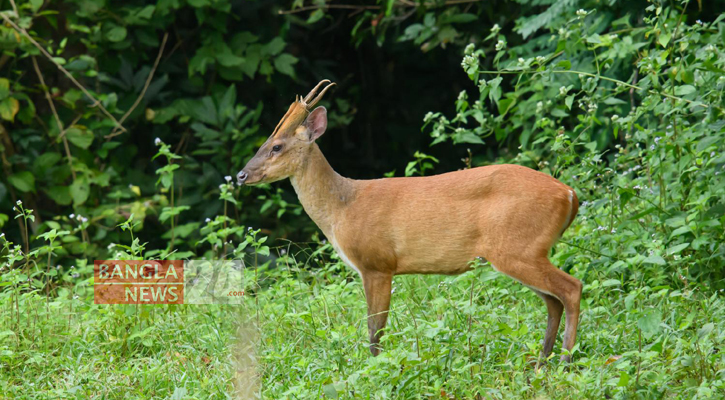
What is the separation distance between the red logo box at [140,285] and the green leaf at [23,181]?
6.72 ft

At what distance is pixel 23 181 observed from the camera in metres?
7.64

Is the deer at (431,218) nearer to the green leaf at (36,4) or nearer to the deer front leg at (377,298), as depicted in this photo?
the deer front leg at (377,298)

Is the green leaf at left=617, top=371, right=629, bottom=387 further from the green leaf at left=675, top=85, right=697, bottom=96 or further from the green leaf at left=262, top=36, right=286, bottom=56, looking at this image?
the green leaf at left=262, top=36, right=286, bottom=56

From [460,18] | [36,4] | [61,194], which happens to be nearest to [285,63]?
[460,18]

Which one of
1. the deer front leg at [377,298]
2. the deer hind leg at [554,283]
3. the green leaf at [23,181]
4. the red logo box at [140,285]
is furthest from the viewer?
the green leaf at [23,181]

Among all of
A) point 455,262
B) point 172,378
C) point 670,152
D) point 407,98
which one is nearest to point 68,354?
point 172,378

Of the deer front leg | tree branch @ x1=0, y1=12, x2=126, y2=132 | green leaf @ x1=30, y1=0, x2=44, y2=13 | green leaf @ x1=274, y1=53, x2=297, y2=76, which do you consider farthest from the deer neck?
green leaf @ x1=30, y1=0, x2=44, y2=13

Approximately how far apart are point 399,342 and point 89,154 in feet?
13.9

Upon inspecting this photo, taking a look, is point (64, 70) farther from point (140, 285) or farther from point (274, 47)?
point (140, 285)

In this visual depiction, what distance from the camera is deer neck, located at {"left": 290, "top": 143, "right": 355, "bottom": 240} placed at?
16.9ft

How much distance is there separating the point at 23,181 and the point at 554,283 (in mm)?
4903

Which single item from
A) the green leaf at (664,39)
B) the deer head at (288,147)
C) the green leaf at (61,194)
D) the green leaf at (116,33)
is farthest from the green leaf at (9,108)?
the green leaf at (664,39)

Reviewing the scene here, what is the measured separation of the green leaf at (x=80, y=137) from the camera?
25.5 ft

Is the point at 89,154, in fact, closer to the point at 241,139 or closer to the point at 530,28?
the point at 241,139
